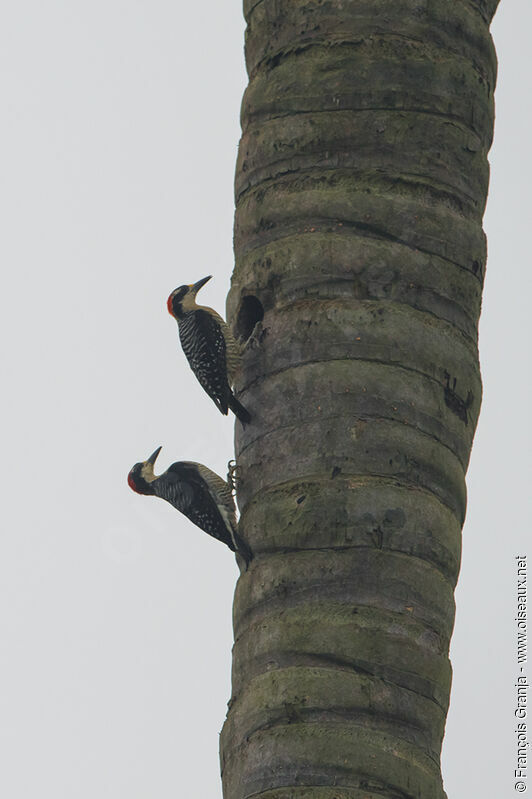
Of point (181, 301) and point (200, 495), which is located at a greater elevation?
point (181, 301)

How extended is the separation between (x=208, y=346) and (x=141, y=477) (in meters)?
1.29

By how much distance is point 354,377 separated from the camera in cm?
544

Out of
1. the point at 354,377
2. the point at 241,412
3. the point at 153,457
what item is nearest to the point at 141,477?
the point at 153,457

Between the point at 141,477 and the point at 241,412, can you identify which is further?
the point at 141,477

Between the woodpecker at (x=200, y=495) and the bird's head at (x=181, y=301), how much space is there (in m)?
0.89

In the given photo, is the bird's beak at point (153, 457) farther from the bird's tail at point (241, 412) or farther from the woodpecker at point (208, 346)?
the bird's tail at point (241, 412)

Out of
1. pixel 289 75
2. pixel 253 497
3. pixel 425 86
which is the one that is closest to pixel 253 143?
pixel 289 75

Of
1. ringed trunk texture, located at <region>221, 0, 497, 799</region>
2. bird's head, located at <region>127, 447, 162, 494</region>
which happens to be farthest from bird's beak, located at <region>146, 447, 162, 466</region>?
ringed trunk texture, located at <region>221, 0, 497, 799</region>

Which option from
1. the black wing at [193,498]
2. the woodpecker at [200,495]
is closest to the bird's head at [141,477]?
the woodpecker at [200,495]

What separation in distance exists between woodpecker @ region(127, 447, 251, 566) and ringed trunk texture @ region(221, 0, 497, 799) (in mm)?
434

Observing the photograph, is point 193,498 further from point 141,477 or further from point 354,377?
point 354,377

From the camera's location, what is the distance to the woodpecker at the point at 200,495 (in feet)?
20.4

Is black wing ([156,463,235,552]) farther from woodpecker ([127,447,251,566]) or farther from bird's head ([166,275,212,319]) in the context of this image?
bird's head ([166,275,212,319])

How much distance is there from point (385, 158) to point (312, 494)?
1.39 metres
